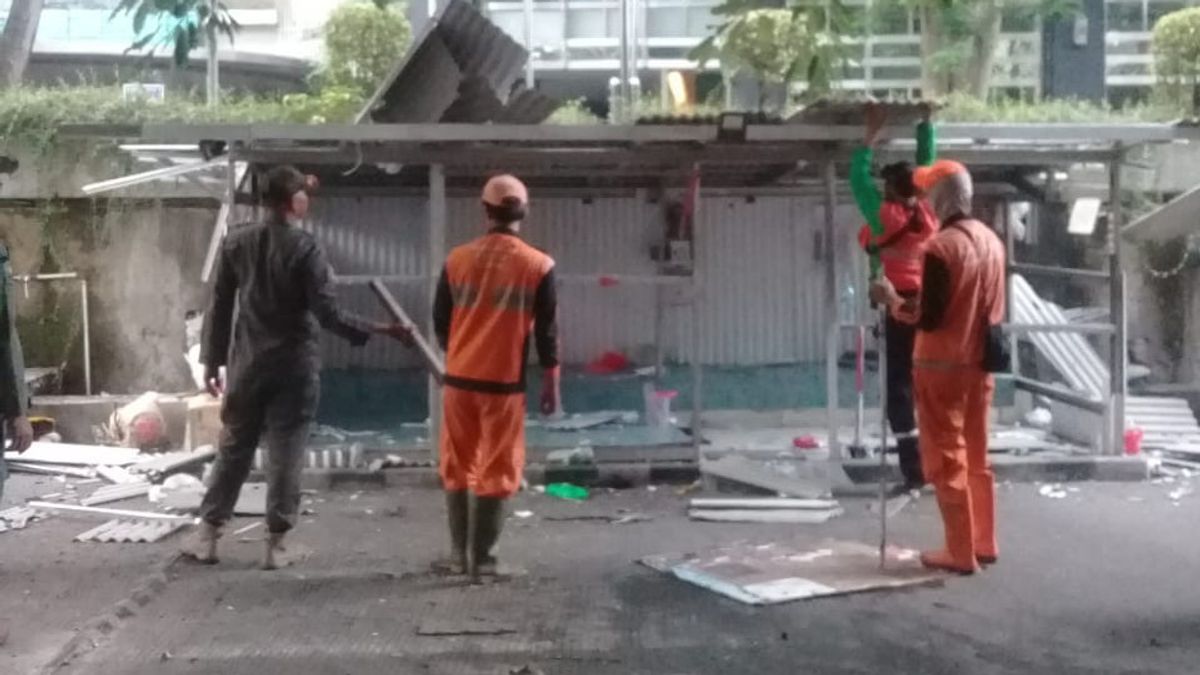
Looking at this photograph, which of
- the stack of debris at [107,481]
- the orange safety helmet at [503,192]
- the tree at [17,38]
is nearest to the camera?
the orange safety helmet at [503,192]

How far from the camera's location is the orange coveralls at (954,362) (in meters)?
5.98

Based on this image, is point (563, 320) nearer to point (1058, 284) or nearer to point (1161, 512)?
point (1058, 284)

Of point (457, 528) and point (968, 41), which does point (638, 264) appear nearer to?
point (968, 41)

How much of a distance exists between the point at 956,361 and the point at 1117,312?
3.43m

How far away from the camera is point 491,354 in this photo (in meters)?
5.78

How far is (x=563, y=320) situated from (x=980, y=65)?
4857 mm

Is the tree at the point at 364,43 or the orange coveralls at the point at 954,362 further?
the tree at the point at 364,43

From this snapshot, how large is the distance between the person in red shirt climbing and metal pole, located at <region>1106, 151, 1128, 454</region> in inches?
68.8

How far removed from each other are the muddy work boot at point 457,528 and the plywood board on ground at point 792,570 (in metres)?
0.90

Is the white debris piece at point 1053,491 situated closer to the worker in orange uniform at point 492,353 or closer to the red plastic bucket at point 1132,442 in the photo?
the red plastic bucket at point 1132,442

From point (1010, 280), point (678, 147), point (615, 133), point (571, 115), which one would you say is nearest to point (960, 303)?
point (615, 133)

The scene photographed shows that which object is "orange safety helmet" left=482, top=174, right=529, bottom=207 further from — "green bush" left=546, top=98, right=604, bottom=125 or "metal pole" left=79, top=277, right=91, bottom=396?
"metal pole" left=79, top=277, right=91, bottom=396

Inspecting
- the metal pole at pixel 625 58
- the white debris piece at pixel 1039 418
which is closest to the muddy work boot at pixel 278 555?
the metal pole at pixel 625 58

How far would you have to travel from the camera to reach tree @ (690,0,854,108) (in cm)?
773
